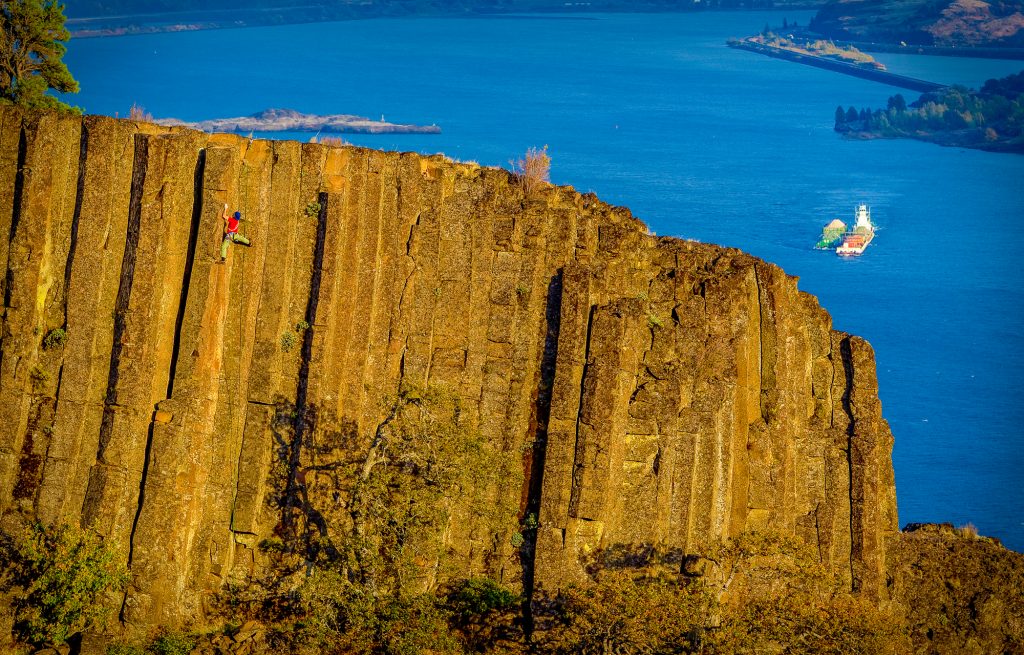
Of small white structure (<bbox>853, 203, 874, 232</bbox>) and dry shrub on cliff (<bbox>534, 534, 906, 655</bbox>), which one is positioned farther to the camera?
small white structure (<bbox>853, 203, 874, 232</bbox>)

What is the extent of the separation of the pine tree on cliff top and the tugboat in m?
129

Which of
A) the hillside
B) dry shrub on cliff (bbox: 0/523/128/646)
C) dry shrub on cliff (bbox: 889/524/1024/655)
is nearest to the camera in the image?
dry shrub on cliff (bbox: 0/523/128/646)

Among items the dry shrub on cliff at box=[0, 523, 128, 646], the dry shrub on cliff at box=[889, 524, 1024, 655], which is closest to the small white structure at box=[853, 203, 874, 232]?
the dry shrub on cliff at box=[889, 524, 1024, 655]

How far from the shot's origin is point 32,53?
56.7 m

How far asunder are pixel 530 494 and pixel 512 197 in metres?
9.86

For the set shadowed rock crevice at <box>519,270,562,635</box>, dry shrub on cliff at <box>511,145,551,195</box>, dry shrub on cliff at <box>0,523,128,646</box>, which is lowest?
dry shrub on cliff at <box>0,523,128,646</box>

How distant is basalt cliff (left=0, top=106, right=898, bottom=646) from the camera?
157 ft

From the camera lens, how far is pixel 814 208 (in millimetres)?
195000

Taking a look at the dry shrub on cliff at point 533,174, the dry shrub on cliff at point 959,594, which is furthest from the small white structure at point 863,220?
the dry shrub on cliff at point 533,174

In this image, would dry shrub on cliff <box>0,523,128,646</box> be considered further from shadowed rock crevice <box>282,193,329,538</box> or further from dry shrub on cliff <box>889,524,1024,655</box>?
dry shrub on cliff <box>889,524,1024,655</box>

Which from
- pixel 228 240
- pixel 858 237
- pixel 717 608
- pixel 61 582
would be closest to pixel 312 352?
pixel 228 240

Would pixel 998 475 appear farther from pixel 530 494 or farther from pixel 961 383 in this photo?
pixel 530 494

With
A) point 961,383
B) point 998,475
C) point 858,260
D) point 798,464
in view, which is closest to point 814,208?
point 858,260

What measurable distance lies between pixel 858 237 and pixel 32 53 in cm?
13350
